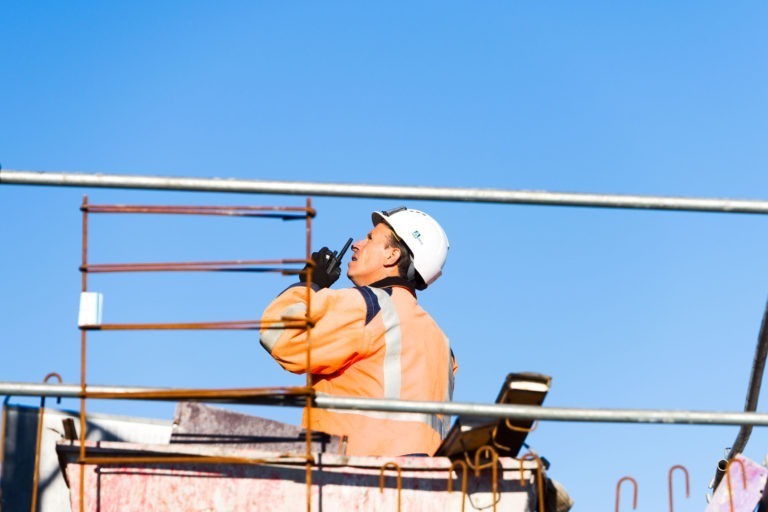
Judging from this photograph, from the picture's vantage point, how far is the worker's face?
840cm

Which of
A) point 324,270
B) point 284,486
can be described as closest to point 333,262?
point 324,270

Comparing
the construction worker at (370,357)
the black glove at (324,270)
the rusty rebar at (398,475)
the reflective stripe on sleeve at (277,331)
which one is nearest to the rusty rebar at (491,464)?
the rusty rebar at (398,475)

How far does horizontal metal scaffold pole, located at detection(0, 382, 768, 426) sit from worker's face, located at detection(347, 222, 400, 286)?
3704mm

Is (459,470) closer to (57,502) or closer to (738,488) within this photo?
(738,488)

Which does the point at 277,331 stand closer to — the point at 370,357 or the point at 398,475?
the point at 370,357

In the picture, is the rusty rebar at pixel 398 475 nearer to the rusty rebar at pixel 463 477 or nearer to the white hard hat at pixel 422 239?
the rusty rebar at pixel 463 477

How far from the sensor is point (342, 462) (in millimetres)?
5152

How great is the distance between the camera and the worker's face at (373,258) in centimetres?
840

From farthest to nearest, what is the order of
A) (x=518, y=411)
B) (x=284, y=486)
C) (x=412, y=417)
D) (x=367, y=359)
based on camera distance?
(x=367, y=359), (x=412, y=417), (x=284, y=486), (x=518, y=411)

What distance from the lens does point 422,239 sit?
852 centimetres

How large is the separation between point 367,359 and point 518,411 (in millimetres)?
2708

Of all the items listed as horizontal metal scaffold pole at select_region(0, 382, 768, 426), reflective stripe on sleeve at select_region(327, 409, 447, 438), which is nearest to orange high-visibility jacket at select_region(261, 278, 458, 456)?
reflective stripe on sleeve at select_region(327, 409, 447, 438)

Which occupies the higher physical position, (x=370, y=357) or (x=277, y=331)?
(x=277, y=331)

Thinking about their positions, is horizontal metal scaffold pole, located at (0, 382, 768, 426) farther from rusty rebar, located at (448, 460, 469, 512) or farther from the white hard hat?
the white hard hat
